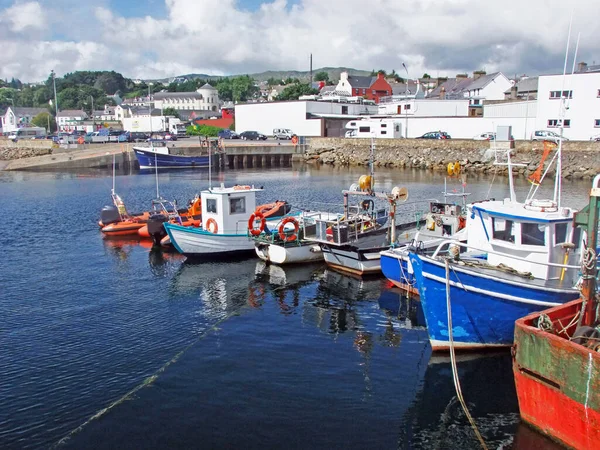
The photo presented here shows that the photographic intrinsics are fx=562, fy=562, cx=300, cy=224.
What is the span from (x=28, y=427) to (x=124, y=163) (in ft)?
181

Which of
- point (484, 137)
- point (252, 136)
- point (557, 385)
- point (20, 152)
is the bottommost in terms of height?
point (557, 385)

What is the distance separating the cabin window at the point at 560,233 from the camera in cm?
1343

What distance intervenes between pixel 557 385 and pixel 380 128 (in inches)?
2388

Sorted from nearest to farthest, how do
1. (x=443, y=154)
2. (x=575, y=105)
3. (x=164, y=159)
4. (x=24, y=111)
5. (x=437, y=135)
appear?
(x=575, y=105) → (x=443, y=154) → (x=164, y=159) → (x=437, y=135) → (x=24, y=111)

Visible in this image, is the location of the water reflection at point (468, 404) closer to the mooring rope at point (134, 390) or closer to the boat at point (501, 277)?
the boat at point (501, 277)

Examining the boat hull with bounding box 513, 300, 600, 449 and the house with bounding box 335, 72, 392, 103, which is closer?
the boat hull with bounding box 513, 300, 600, 449

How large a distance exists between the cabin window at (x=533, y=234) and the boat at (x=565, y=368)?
7.58ft

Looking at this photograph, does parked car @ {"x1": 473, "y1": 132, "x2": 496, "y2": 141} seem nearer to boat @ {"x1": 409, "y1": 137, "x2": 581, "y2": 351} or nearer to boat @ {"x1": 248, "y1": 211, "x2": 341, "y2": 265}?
boat @ {"x1": 248, "y1": 211, "x2": 341, "y2": 265}

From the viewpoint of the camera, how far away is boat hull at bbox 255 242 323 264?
72.0 feet

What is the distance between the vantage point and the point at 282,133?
3044 inches

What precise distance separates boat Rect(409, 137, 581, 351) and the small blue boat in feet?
165

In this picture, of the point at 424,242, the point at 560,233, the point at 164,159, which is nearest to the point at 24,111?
the point at 164,159

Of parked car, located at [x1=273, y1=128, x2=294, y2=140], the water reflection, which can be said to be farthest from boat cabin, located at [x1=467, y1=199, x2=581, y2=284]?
parked car, located at [x1=273, y1=128, x2=294, y2=140]

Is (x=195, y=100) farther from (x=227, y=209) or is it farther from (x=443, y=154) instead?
(x=227, y=209)
